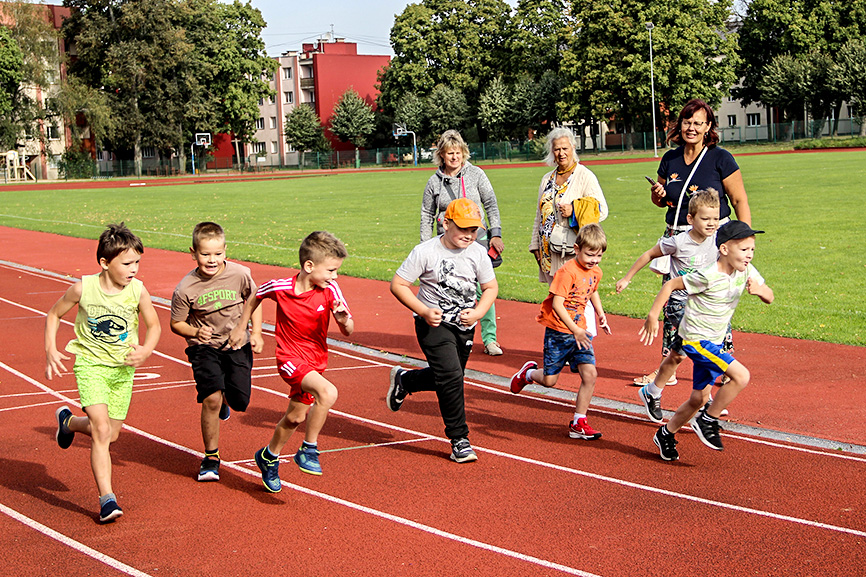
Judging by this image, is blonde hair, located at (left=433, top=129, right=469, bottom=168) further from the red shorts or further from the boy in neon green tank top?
the boy in neon green tank top

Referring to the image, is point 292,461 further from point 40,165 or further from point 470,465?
point 40,165

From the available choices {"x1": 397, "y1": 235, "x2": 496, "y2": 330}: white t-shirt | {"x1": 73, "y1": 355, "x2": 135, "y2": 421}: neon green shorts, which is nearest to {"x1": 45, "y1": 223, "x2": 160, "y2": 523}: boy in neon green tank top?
{"x1": 73, "y1": 355, "x2": 135, "y2": 421}: neon green shorts

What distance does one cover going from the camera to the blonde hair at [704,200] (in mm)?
6348

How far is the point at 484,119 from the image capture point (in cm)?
8200

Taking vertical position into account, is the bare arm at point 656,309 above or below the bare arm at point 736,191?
below

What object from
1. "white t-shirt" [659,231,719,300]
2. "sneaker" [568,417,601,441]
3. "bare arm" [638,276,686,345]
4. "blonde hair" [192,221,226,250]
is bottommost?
"sneaker" [568,417,601,441]

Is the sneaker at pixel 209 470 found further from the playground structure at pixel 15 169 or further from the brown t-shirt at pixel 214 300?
the playground structure at pixel 15 169

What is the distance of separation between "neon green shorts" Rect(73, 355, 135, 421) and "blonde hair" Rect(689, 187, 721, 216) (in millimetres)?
3921

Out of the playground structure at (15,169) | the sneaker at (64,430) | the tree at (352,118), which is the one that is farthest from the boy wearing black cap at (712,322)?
the tree at (352,118)

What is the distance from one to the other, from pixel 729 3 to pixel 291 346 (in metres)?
83.4

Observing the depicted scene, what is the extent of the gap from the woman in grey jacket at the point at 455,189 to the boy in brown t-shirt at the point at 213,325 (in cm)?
309

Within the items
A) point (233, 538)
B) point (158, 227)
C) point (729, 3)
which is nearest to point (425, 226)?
point (233, 538)

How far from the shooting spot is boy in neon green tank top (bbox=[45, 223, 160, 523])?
17.0ft

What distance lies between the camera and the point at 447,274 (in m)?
6.00
